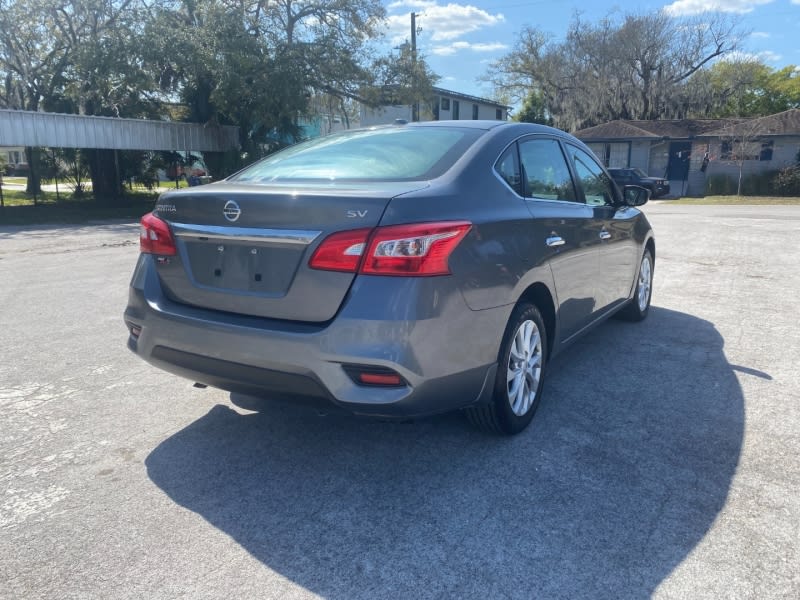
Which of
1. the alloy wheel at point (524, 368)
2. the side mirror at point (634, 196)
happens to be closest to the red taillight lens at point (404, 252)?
the alloy wheel at point (524, 368)

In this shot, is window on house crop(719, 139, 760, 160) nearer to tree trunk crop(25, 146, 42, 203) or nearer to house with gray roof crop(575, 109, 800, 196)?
house with gray roof crop(575, 109, 800, 196)

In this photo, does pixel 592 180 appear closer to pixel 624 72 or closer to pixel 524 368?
pixel 524 368

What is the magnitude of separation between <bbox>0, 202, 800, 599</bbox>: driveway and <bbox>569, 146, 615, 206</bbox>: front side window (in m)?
1.25

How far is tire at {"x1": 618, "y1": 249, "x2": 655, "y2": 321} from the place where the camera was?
19.1ft

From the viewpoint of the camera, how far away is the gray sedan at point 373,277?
8.79ft

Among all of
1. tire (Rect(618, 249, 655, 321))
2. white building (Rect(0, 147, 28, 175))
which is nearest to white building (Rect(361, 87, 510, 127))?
white building (Rect(0, 147, 28, 175))

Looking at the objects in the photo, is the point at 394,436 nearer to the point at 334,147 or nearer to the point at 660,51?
the point at 334,147

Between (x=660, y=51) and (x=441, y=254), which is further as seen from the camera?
(x=660, y=51)

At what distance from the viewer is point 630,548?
252 centimetres

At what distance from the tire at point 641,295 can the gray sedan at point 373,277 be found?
221cm

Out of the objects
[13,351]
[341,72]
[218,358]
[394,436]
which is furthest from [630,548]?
[341,72]

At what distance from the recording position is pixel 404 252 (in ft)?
8.75

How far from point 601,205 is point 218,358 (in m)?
3.15

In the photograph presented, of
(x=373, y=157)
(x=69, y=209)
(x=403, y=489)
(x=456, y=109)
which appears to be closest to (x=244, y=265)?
(x=373, y=157)
